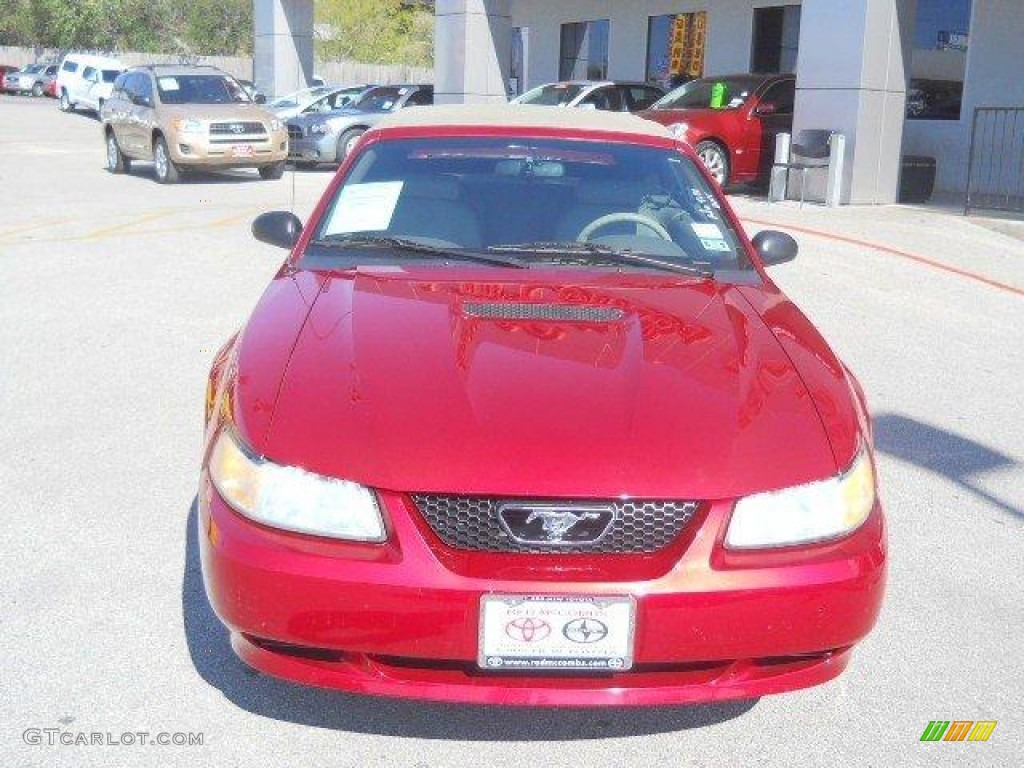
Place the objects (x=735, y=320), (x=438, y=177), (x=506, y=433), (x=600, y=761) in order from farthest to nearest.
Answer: (x=438, y=177) < (x=735, y=320) < (x=600, y=761) < (x=506, y=433)

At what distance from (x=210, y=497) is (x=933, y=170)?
15050 mm

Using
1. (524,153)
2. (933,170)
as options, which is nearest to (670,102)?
(933,170)

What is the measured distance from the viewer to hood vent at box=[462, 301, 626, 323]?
3514 millimetres

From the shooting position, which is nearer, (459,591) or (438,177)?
(459,591)

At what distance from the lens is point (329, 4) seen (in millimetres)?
65188

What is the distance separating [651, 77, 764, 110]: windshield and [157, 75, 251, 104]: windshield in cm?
667

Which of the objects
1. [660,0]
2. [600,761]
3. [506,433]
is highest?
[660,0]

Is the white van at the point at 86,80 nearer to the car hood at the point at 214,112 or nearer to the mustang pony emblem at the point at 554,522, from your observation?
the car hood at the point at 214,112

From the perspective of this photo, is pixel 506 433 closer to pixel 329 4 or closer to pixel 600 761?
pixel 600 761

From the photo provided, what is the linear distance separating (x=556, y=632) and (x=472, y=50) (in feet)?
68.2

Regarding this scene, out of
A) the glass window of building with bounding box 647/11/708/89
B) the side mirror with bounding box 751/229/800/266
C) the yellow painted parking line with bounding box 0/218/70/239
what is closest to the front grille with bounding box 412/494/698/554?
the side mirror with bounding box 751/229/800/266

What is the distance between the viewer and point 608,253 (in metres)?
4.17

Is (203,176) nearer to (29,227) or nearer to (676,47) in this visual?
(29,227)

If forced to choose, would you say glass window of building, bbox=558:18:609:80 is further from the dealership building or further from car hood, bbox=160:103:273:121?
car hood, bbox=160:103:273:121
